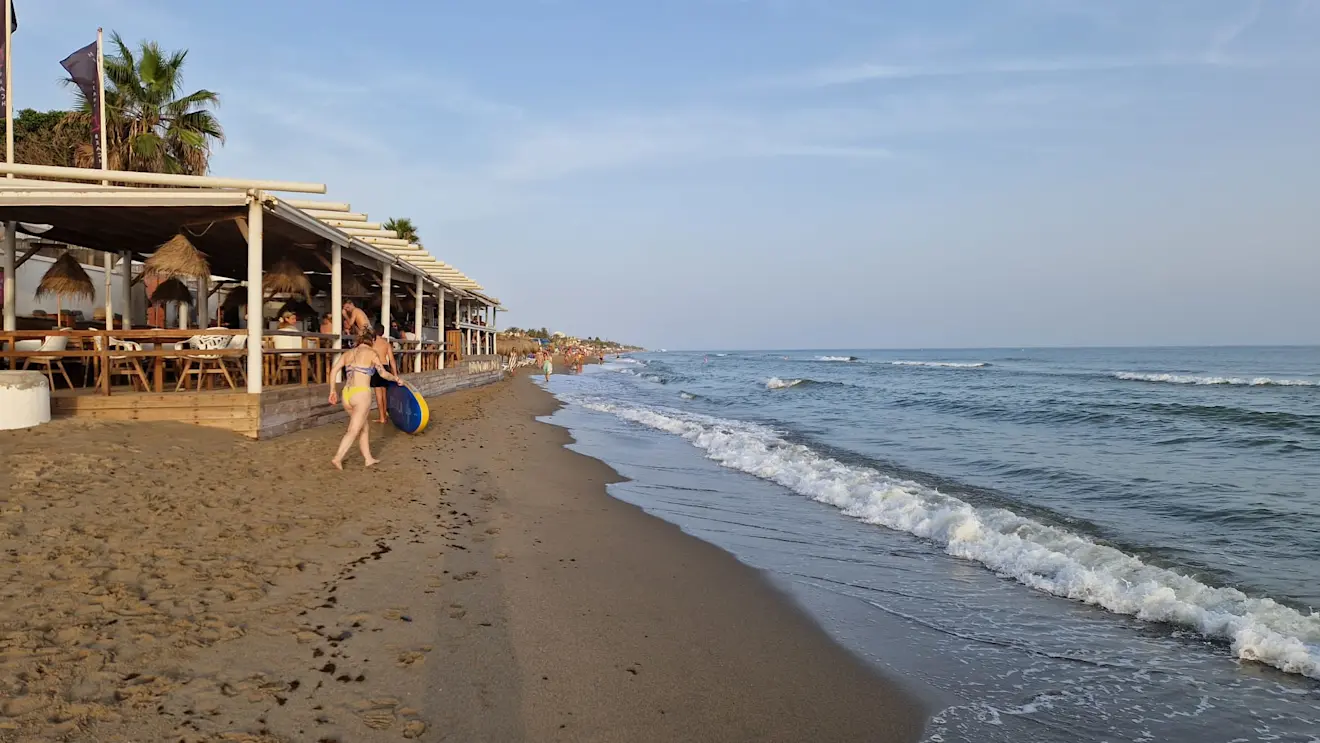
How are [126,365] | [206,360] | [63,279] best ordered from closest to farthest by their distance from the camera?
[206,360], [126,365], [63,279]

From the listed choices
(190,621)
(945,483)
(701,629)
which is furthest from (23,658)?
(945,483)

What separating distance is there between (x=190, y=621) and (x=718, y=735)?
8.94 ft

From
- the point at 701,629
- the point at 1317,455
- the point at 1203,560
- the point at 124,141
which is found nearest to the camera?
the point at 701,629

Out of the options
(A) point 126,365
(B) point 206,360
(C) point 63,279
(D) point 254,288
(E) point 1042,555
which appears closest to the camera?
(E) point 1042,555

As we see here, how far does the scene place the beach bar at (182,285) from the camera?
27.2 feet

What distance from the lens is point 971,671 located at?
3.93 metres

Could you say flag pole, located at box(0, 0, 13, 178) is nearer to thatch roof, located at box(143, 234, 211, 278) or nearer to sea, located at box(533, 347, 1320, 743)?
thatch roof, located at box(143, 234, 211, 278)

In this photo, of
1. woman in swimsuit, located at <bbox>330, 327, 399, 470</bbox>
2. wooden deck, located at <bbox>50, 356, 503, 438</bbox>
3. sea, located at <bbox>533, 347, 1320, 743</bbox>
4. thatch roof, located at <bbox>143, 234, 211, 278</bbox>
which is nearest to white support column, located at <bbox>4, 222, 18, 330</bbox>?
wooden deck, located at <bbox>50, 356, 503, 438</bbox>

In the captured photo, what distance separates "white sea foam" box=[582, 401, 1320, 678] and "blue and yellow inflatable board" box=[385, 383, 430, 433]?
497 cm

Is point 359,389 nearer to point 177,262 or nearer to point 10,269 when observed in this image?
point 177,262

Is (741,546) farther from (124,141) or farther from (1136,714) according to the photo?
(124,141)

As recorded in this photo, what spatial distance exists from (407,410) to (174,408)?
311 cm

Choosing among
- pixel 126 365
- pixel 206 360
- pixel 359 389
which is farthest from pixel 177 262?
pixel 359 389

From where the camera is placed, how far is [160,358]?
29.2 ft
